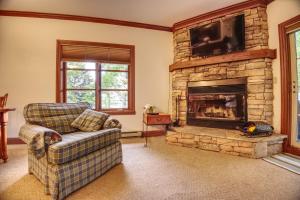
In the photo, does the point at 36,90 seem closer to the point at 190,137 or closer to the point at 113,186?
the point at 113,186

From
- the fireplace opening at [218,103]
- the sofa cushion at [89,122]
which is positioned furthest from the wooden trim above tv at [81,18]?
the sofa cushion at [89,122]

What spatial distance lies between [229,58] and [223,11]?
94 cm

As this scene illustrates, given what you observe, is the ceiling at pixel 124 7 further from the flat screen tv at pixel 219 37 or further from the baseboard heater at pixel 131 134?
the baseboard heater at pixel 131 134

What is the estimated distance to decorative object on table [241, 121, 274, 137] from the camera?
293cm

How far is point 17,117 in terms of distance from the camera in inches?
144

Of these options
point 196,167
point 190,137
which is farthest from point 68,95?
point 196,167

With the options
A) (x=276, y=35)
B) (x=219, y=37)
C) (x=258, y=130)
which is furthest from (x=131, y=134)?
Result: (x=276, y=35)

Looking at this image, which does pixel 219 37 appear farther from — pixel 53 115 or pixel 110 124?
pixel 53 115

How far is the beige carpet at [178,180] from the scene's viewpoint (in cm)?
177

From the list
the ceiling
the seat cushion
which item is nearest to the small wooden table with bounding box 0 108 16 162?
the seat cushion

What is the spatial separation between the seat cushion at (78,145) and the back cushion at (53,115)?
0.50 metres

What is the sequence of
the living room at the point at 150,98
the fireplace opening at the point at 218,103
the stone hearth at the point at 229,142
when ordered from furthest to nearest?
the fireplace opening at the point at 218,103
the stone hearth at the point at 229,142
the living room at the point at 150,98

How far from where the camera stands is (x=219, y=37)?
141 inches

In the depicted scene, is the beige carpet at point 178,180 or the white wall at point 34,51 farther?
the white wall at point 34,51
